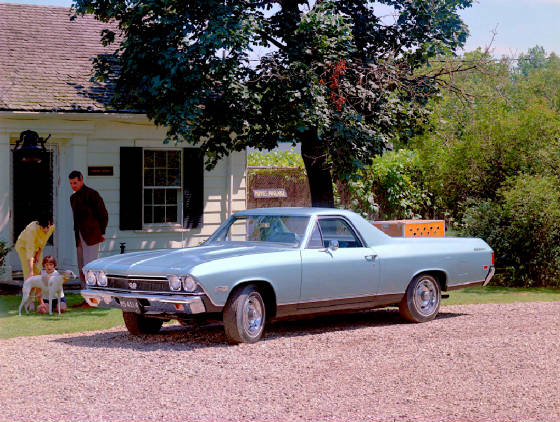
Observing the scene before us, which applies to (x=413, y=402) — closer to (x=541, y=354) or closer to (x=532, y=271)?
(x=541, y=354)

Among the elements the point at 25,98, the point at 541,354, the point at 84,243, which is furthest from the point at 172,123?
the point at 541,354

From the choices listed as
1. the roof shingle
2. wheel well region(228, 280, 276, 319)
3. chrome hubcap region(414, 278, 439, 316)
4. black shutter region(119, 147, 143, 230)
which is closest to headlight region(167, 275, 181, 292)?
wheel well region(228, 280, 276, 319)

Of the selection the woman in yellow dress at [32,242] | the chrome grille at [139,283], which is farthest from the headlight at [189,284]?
the woman in yellow dress at [32,242]

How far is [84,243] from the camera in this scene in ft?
42.3

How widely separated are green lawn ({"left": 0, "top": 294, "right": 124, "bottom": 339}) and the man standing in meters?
0.86

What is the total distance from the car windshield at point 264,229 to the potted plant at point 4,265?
5581mm

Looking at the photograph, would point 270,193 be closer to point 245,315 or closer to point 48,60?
point 48,60

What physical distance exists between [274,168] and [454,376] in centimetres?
1375

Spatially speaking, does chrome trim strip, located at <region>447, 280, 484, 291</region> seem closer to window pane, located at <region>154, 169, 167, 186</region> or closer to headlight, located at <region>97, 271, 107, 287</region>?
headlight, located at <region>97, 271, 107, 287</region>

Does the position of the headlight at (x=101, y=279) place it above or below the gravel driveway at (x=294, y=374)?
above

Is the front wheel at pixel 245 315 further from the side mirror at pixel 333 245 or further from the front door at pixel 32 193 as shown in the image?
the front door at pixel 32 193

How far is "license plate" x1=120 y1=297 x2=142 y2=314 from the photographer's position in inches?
362

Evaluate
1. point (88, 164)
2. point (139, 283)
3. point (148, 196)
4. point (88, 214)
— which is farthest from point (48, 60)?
point (139, 283)

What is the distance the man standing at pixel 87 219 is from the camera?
1284 centimetres
